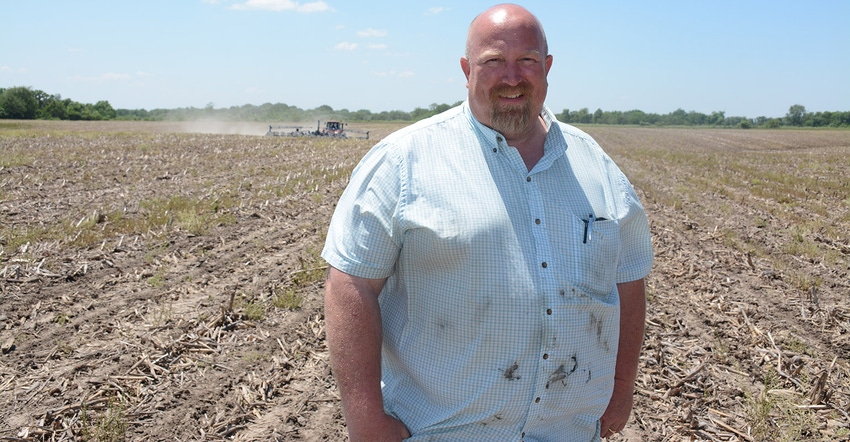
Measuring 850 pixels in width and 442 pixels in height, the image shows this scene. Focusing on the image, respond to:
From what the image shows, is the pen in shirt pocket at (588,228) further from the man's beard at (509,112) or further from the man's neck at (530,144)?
the man's beard at (509,112)

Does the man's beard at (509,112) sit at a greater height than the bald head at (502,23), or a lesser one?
lesser

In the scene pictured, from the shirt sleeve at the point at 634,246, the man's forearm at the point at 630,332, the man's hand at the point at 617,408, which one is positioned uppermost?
the shirt sleeve at the point at 634,246

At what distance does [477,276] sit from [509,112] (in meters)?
0.59

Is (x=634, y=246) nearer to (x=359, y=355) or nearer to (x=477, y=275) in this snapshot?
(x=477, y=275)

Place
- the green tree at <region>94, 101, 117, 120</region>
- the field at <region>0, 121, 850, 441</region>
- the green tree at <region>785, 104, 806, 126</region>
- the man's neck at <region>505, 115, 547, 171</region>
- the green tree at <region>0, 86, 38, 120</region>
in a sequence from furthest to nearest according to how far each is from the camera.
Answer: the green tree at <region>785, 104, 806, 126</region>
the green tree at <region>94, 101, 117, 120</region>
the green tree at <region>0, 86, 38, 120</region>
the field at <region>0, 121, 850, 441</region>
the man's neck at <region>505, 115, 547, 171</region>

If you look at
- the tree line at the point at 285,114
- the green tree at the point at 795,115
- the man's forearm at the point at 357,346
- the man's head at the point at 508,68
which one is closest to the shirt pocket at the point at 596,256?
the man's head at the point at 508,68

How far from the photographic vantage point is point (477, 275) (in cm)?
204

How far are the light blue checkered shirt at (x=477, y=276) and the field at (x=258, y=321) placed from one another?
246 centimetres

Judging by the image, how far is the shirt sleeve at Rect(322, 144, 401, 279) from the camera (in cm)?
203

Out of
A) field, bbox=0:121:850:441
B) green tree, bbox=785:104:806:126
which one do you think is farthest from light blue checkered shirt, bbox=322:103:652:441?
green tree, bbox=785:104:806:126

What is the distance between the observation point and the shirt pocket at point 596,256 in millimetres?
2168

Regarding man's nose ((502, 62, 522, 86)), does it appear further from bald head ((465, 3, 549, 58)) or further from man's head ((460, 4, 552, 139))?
bald head ((465, 3, 549, 58))

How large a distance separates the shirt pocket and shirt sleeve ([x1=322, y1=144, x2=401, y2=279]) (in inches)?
24.8

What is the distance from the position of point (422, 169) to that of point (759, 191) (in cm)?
1654
